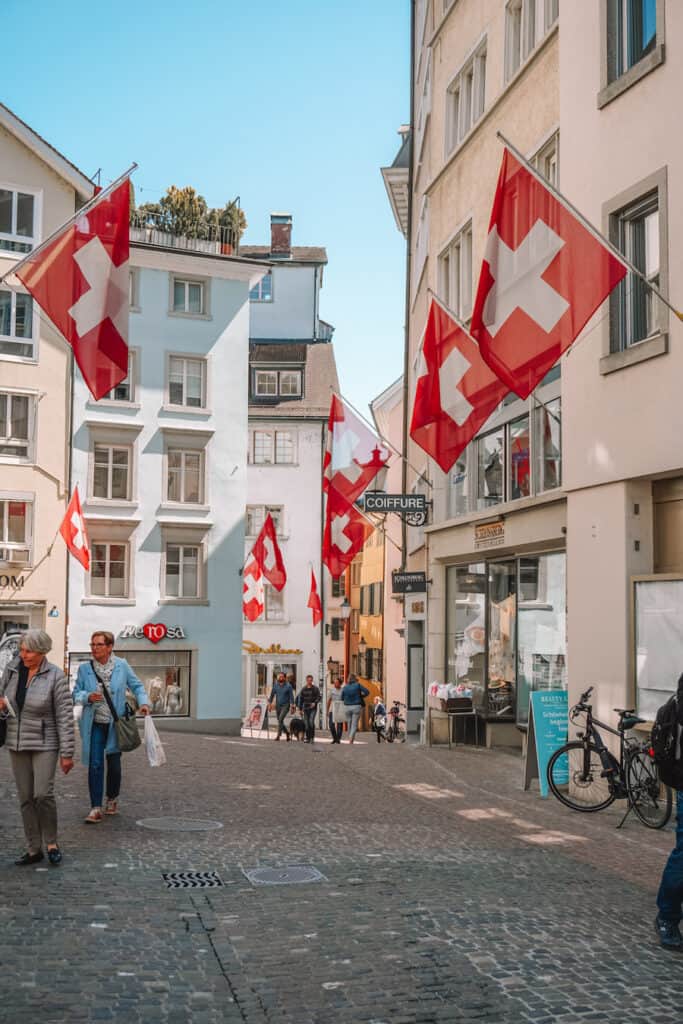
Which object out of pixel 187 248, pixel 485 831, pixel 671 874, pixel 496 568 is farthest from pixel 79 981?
pixel 187 248

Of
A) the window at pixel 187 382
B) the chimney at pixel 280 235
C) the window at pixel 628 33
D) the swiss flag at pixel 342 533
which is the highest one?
the chimney at pixel 280 235

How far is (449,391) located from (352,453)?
896cm

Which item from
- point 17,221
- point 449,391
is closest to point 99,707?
point 449,391

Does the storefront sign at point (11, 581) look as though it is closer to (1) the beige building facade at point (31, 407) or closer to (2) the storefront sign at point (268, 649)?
(1) the beige building facade at point (31, 407)

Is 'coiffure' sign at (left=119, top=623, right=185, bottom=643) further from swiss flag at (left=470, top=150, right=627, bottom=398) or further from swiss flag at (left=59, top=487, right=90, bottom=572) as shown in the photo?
swiss flag at (left=470, top=150, right=627, bottom=398)

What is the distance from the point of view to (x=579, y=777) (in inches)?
546

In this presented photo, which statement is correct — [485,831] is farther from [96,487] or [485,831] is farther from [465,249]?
[96,487]

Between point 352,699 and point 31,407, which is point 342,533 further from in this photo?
point 31,407

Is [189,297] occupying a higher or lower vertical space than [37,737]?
higher

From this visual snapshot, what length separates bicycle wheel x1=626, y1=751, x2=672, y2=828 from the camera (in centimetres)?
1235

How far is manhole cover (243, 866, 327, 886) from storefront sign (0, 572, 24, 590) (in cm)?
2887

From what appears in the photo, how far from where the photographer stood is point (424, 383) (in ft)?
58.4

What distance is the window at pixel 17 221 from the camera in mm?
37812

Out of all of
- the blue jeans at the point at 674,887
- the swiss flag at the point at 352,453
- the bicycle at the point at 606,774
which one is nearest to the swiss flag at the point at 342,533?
the swiss flag at the point at 352,453
